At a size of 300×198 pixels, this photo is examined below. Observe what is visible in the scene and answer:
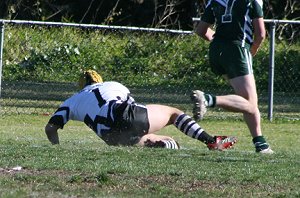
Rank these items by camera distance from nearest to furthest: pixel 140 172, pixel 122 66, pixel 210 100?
pixel 140 172
pixel 210 100
pixel 122 66

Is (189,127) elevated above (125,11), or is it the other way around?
(189,127)

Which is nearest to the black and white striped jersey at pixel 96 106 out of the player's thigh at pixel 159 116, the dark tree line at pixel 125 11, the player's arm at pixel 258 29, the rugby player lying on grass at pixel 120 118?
the rugby player lying on grass at pixel 120 118

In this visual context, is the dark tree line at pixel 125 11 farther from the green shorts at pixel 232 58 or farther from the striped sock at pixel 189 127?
the green shorts at pixel 232 58

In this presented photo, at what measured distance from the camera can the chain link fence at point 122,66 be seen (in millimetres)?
18094

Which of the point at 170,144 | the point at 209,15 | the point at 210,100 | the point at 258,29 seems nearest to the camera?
the point at 210,100

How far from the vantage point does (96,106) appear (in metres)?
10.3

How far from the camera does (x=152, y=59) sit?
18766 mm

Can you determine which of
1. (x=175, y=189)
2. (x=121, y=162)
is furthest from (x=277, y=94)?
(x=175, y=189)

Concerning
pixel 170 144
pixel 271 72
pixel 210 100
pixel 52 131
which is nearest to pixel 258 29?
pixel 210 100

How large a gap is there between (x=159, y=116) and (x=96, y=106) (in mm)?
639

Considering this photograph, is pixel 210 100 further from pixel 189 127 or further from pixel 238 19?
pixel 238 19

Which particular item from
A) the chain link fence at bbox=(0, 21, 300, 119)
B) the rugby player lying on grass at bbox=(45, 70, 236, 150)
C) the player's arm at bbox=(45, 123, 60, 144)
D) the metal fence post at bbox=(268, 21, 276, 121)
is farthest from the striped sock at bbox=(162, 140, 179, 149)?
the chain link fence at bbox=(0, 21, 300, 119)

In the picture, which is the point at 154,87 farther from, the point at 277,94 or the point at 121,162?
the point at 121,162

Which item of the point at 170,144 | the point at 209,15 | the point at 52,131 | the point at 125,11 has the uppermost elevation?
the point at 209,15
